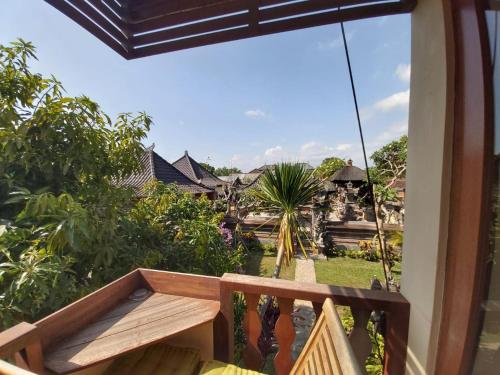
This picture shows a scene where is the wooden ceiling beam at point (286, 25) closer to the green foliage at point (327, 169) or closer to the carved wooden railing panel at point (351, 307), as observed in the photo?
the carved wooden railing panel at point (351, 307)

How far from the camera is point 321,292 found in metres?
1.24

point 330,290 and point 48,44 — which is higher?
point 48,44

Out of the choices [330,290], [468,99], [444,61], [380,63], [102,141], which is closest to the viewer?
[468,99]

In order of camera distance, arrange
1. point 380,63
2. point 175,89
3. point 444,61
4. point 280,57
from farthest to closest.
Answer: point 175,89 < point 280,57 < point 380,63 < point 444,61

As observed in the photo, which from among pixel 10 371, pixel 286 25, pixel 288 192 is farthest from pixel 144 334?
pixel 288 192

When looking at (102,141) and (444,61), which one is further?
(102,141)

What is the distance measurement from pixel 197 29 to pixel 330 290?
64.2 inches

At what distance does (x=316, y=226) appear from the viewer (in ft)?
26.5

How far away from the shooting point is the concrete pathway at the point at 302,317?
3145mm

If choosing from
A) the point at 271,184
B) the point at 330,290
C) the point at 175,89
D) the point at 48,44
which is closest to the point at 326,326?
the point at 330,290

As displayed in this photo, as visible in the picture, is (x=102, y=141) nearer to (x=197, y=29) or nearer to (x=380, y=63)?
(x=197, y=29)

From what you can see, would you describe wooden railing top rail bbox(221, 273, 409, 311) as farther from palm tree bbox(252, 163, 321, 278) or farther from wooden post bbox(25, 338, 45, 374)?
palm tree bbox(252, 163, 321, 278)

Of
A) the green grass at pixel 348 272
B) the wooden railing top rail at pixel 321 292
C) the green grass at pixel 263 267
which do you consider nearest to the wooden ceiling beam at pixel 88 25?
the wooden railing top rail at pixel 321 292

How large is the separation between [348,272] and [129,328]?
6285mm
